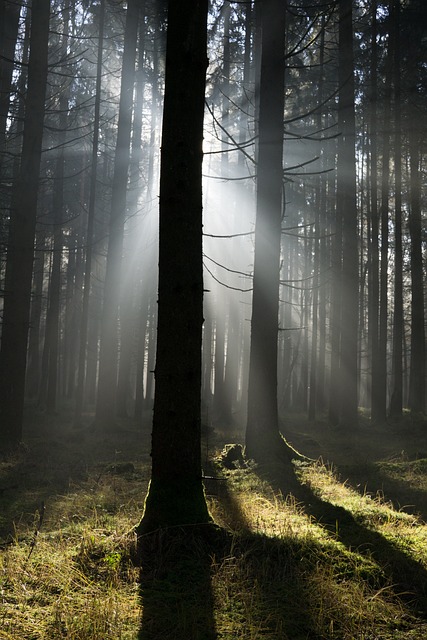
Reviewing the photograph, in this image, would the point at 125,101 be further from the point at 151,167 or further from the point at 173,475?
the point at 173,475

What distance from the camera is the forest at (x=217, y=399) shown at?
333 centimetres

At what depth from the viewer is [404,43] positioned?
56.8 ft

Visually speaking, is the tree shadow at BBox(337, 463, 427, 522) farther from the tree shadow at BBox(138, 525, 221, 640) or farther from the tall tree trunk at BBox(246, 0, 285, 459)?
the tree shadow at BBox(138, 525, 221, 640)

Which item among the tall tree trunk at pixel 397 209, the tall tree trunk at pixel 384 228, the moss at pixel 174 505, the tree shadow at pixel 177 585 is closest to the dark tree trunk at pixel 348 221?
the tall tree trunk at pixel 384 228

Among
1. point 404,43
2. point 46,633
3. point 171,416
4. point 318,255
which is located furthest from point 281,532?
point 318,255

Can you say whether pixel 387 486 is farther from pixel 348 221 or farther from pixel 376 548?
pixel 348 221

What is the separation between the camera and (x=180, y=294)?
447 cm

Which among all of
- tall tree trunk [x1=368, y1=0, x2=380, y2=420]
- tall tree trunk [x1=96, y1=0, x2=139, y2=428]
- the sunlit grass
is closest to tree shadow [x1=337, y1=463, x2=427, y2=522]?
the sunlit grass

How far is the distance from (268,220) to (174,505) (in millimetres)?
6135

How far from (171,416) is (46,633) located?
6.26ft

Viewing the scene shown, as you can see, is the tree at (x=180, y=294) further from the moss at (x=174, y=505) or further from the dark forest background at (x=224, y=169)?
the dark forest background at (x=224, y=169)

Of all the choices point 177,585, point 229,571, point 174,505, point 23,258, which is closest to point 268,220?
point 23,258

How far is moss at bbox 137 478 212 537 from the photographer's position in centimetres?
425

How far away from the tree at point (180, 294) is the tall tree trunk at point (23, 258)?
7.76m
